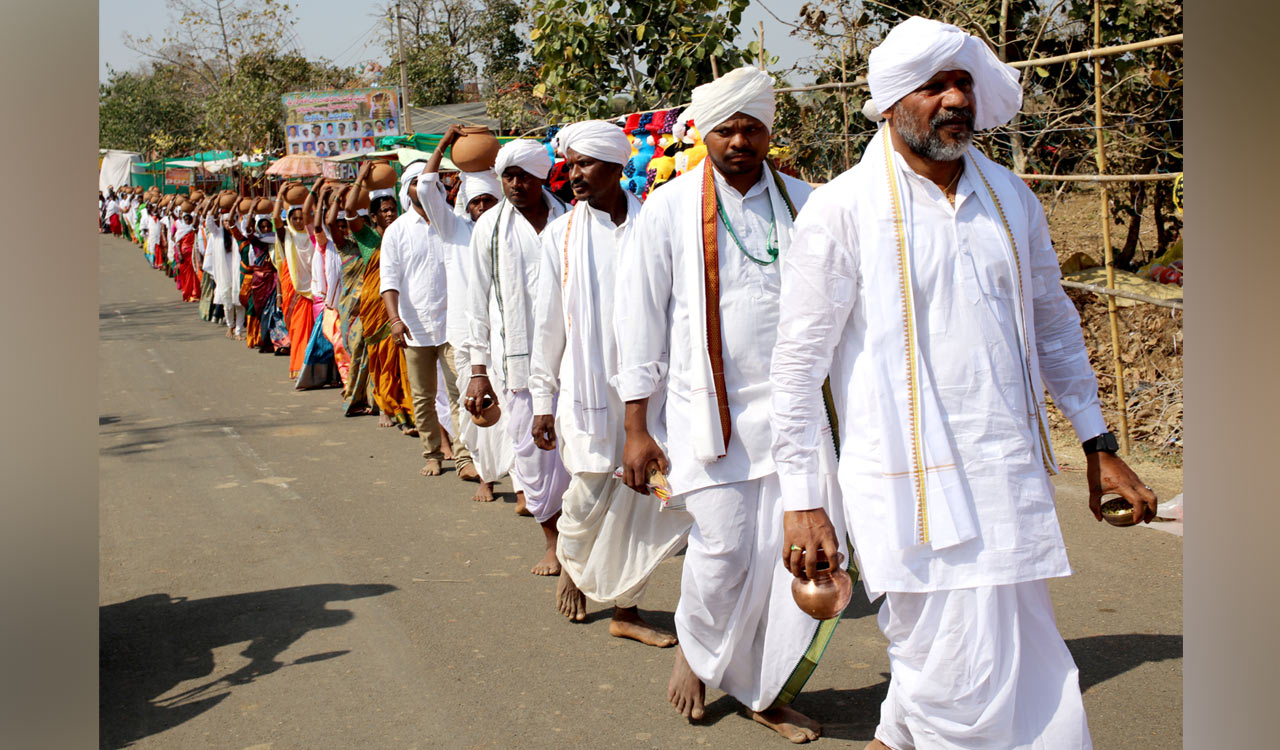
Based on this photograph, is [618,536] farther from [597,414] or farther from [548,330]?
[548,330]

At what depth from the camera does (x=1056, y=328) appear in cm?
323

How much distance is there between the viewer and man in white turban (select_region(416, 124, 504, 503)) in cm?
708

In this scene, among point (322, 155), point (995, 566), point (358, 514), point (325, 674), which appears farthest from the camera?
point (322, 155)

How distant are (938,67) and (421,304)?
581cm

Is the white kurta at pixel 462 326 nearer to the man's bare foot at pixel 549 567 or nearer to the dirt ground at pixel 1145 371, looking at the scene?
the man's bare foot at pixel 549 567

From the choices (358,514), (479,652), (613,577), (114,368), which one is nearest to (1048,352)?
(613,577)

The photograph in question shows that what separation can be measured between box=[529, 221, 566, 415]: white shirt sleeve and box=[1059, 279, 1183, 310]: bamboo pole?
296 cm

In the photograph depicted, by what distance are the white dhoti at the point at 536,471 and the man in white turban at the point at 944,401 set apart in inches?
112

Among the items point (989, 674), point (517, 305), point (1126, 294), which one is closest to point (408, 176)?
point (517, 305)

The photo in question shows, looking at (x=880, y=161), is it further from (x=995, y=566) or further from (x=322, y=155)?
(x=322, y=155)

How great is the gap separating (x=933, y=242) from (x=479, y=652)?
107 inches

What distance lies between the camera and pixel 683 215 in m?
4.05

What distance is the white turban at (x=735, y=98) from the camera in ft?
13.1
